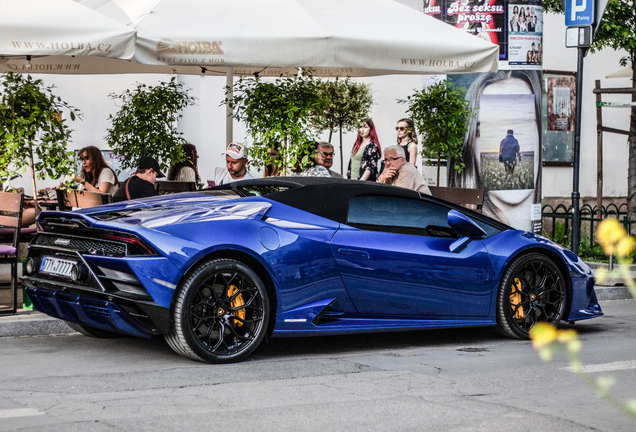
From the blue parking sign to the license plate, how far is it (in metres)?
6.97

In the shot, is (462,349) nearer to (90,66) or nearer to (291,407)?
(291,407)

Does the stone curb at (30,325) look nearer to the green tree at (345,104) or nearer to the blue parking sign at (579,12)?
the blue parking sign at (579,12)

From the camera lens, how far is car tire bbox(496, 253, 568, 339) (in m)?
6.52

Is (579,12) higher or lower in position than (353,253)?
higher

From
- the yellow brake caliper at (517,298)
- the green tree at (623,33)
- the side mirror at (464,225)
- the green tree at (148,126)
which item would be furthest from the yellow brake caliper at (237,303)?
the green tree at (623,33)

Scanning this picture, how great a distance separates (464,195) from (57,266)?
18.9 ft

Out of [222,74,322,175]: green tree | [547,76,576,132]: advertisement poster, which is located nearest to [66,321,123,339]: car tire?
[222,74,322,175]: green tree

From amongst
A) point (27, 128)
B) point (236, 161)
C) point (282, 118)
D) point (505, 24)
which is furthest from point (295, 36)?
point (505, 24)

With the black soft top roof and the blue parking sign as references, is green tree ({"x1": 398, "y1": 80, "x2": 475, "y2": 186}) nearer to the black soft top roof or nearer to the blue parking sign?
the blue parking sign

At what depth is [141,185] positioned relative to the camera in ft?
26.2

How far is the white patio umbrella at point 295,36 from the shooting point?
7.30 meters

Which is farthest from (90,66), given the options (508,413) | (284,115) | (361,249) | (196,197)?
(508,413)

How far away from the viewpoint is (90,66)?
10.5 m

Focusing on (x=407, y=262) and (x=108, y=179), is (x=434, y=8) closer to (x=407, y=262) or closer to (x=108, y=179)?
(x=108, y=179)
